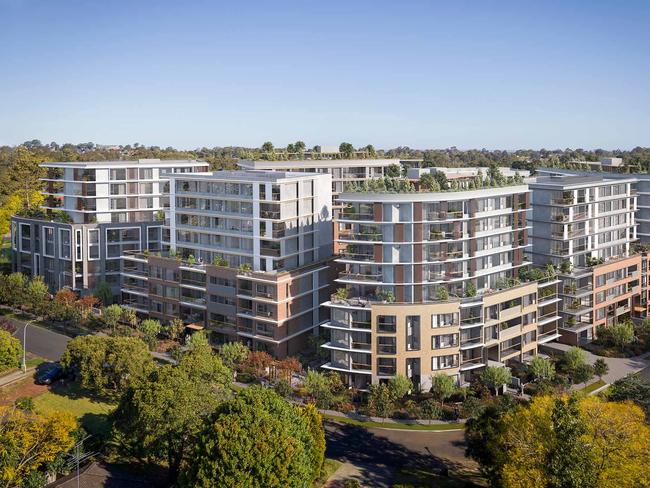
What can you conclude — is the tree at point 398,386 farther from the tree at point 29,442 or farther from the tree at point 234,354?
the tree at point 29,442

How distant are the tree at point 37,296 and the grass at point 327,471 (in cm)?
4211

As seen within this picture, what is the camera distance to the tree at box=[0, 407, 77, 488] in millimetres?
39125

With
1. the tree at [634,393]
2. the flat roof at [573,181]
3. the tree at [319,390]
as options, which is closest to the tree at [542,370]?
the tree at [634,393]

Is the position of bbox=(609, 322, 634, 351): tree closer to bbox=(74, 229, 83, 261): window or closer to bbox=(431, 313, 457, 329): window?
bbox=(431, 313, 457, 329): window

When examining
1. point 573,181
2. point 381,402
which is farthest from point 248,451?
point 573,181

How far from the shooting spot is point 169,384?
42.3 m

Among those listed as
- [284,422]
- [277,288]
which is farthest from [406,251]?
[284,422]

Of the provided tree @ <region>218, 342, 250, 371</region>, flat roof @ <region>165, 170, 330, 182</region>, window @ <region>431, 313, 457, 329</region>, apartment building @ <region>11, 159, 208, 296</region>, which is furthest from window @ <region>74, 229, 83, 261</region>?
window @ <region>431, 313, 457, 329</region>

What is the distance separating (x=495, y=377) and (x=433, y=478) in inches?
545

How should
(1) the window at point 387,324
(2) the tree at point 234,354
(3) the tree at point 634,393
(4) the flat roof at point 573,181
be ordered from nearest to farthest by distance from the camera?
(3) the tree at point 634,393
(1) the window at point 387,324
(2) the tree at point 234,354
(4) the flat roof at point 573,181

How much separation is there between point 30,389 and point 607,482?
45.9m

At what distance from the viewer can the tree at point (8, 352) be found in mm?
55969

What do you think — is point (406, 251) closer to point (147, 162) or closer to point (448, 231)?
point (448, 231)

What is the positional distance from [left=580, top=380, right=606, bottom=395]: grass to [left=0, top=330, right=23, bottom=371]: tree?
49.7m
